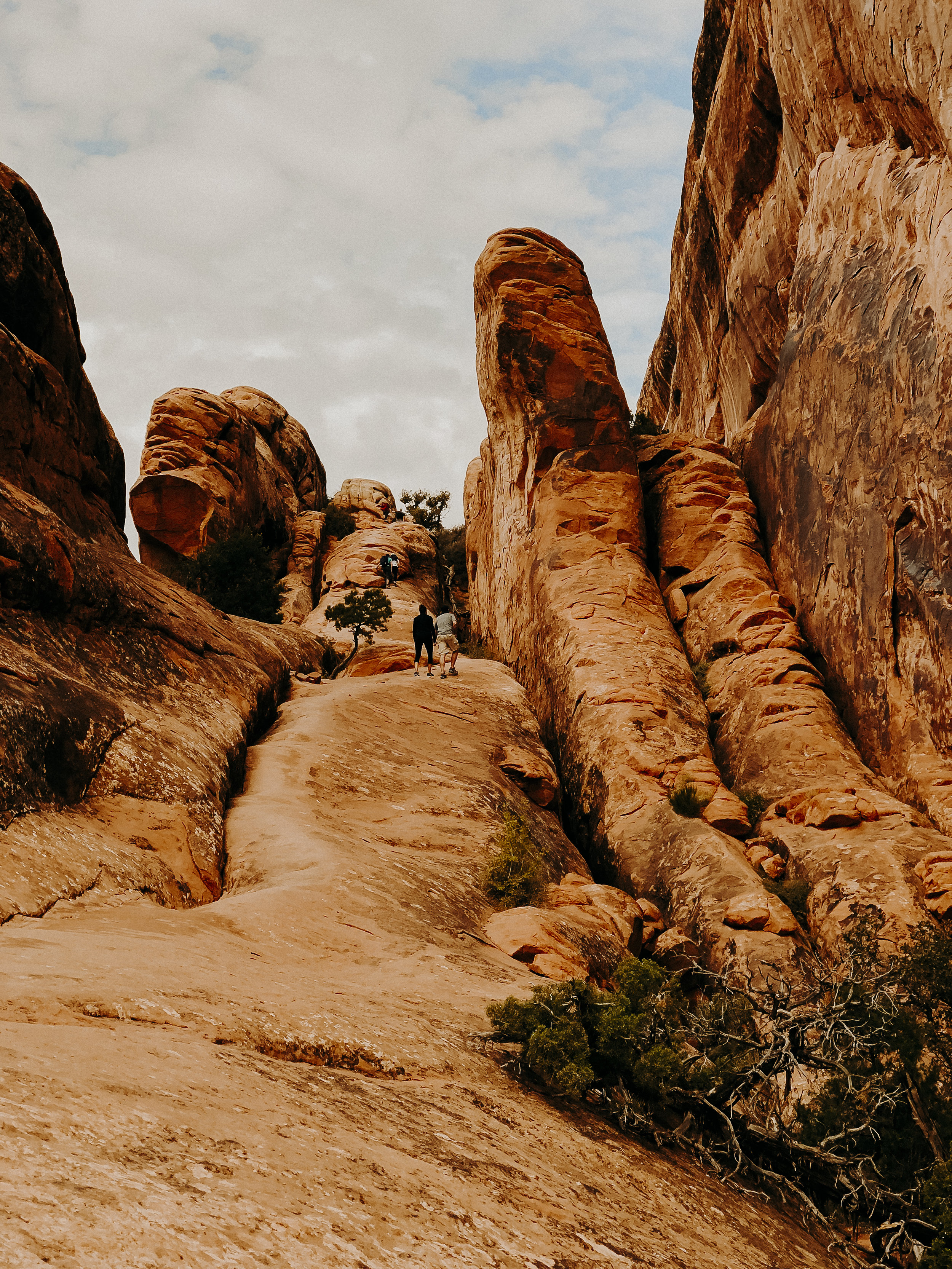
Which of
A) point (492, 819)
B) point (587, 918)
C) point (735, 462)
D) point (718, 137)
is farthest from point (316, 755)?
point (718, 137)

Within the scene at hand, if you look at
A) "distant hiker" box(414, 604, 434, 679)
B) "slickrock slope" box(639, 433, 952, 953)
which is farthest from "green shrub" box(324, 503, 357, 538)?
"distant hiker" box(414, 604, 434, 679)

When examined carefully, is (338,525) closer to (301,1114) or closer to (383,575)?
(383,575)

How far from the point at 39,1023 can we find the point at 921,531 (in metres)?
18.2

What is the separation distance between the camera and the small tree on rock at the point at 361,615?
30.3 meters

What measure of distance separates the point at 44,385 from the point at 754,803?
17.3m

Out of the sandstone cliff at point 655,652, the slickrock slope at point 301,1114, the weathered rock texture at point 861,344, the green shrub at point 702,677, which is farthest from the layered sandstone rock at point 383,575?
the slickrock slope at point 301,1114

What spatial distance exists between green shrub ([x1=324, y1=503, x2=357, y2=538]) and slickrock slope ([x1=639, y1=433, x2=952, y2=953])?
2592 cm

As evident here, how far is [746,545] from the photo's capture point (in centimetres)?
2620

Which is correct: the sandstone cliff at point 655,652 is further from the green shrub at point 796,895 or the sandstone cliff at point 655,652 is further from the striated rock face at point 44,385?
the striated rock face at point 44,385

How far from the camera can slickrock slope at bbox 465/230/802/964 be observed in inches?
702

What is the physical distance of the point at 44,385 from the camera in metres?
18.3

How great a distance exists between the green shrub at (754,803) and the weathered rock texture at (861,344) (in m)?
2.61

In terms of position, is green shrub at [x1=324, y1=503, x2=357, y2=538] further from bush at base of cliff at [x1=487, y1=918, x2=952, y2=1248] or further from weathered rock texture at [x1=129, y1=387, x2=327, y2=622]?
bush at base of cliff at [x1=487, y1=918, x2=952, y2=1248]


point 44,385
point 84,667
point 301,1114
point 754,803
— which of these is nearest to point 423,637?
point 754,803
